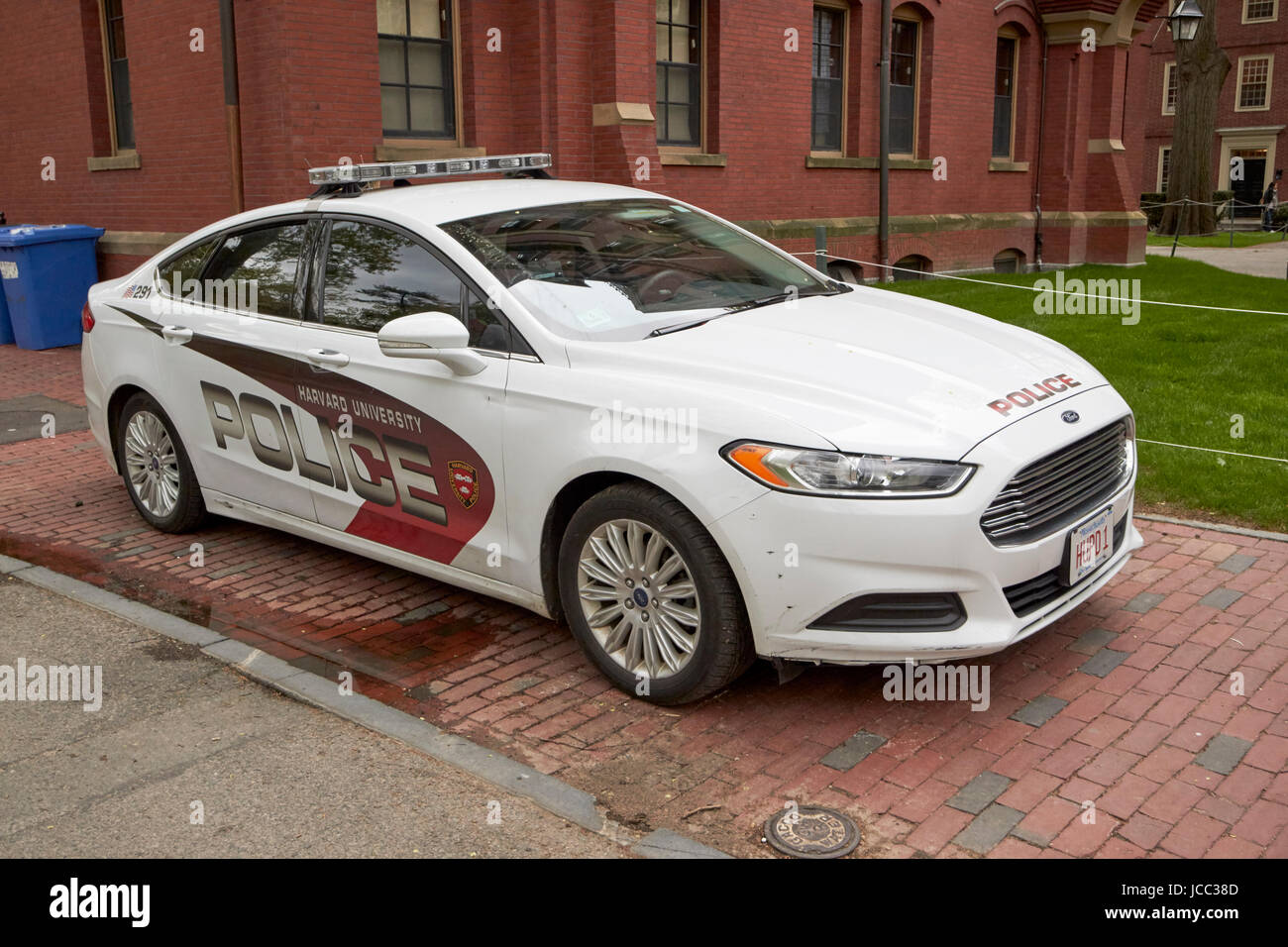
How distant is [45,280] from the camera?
42.6 feet

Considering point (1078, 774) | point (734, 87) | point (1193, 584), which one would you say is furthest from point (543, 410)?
point (734, 87)

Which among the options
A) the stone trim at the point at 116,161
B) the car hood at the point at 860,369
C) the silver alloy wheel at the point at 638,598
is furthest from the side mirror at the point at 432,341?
the stone trim at the point at 116,161

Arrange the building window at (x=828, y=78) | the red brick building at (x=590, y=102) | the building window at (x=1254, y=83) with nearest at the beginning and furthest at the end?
the red brick building at (x=590, y=102) < the building window at (x=828, y=78) < the building window at (x=1254, y=83)

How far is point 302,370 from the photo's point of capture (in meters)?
5.29

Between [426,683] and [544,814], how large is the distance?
115cm

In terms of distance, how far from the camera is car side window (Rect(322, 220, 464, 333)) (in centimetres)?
491

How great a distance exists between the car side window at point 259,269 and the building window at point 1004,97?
1737 cm

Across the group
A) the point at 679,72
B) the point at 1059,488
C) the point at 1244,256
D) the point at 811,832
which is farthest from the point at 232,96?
the point at 1244,256

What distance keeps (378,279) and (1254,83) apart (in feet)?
176

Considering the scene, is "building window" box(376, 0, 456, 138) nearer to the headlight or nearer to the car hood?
the car hood

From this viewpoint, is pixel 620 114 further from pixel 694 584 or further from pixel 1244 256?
pixel 1244 256

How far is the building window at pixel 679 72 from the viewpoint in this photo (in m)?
14.5

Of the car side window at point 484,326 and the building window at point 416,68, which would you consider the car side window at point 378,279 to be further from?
the building window at point 416,68
